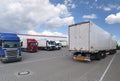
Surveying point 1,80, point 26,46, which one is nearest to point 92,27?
point 1,80

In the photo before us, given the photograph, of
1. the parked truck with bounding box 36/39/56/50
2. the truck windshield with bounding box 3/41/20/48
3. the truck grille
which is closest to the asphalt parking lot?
the truck grille

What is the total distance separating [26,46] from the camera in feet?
93.5

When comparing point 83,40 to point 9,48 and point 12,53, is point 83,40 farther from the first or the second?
point 9,48

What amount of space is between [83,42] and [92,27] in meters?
1.75

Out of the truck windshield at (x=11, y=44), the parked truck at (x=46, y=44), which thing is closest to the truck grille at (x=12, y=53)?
the truck windshield at (x=11, y=44)

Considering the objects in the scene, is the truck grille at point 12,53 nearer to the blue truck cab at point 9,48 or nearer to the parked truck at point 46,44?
the blue truck cab at point 9,48

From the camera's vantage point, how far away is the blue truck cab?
12977 millimetres

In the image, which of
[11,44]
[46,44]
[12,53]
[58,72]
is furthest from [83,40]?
[46,44]

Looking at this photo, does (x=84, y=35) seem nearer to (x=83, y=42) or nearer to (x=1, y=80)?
(x=83, y=42)

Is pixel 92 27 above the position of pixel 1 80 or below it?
above

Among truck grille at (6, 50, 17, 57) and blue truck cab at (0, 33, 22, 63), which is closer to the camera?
blue truck cab at (0, 33, 22, 63)

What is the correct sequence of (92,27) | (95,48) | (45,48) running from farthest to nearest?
(45,48) < (95,48) < (92,27)

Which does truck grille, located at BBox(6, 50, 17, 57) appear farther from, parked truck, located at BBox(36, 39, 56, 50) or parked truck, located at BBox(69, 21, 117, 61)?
parked truck, located at BBox(36, 39, 56, 50)

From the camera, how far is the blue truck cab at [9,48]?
13.0 m
